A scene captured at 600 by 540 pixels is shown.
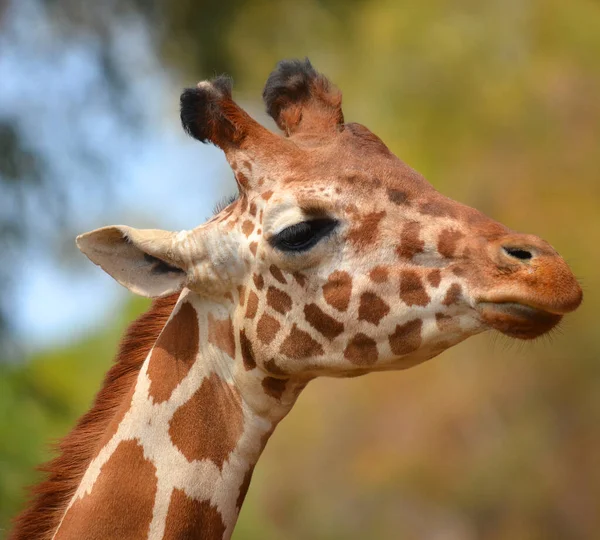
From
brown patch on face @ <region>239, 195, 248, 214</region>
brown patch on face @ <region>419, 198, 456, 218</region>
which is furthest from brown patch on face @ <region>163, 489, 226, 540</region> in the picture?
brown patch on face @ <region>419, 198, 456, 218</region>

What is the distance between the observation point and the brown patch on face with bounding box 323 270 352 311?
12.0 ft

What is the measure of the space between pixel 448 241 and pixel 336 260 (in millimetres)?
460

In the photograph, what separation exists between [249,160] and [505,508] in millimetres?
16939

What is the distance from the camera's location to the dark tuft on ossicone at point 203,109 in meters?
4.02

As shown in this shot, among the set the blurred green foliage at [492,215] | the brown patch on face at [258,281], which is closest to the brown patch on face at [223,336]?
the brown patch on face at [258,281]

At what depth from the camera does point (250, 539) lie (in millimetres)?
13953

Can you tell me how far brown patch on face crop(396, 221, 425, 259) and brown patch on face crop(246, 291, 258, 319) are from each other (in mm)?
632

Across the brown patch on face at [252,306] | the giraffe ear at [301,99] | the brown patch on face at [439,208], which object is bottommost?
the brown patch on face at [252,306]

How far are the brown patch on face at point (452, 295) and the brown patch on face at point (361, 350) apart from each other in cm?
35

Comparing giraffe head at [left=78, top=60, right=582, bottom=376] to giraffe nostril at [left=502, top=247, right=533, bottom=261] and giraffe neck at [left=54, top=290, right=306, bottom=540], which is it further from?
giraffe neck at [left=54, top=290, right=306, bottom=540]

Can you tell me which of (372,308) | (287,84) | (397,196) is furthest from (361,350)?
(287,84)

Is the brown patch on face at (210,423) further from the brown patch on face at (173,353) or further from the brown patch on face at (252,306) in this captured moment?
the brown patch on face at (252,306)

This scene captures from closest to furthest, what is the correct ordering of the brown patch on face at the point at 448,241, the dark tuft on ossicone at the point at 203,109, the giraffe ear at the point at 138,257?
the brown patch on face at the point at 448,241 < the giraffe ear at the point at 138,257 < the dark tuft on ossicone at the point at 203,109

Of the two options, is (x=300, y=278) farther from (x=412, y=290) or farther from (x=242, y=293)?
(x=412, y=290)
